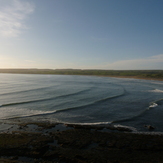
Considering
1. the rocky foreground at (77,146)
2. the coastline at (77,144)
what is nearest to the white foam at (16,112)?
the coastline at (77,144)

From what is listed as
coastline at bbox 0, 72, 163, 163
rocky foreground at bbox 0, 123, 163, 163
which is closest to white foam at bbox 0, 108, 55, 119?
coastline at bbox 0, 72, 163, 163

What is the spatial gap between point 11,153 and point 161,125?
51.9 feet

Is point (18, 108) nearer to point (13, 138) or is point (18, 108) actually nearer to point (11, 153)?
point (13, 138)

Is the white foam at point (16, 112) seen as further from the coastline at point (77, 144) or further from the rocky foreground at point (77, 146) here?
the rocky foreground at point (77, 146)

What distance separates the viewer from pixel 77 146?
12.1m

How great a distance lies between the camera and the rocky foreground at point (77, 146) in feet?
34.2

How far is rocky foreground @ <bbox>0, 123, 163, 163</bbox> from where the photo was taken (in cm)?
1043

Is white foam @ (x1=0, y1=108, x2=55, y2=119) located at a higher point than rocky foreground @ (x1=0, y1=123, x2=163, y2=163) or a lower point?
higher

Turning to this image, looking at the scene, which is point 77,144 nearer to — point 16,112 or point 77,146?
point 77,146

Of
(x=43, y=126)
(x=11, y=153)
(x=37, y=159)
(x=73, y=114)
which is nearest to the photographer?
(x=37, y=159)

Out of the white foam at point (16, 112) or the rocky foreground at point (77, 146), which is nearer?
the rocky foreground at point (77, 146)

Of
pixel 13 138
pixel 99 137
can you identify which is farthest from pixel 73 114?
pixel 13 138

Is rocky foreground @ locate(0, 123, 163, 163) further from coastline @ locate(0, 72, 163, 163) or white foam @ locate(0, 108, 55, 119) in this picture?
white foam @ locate(0, 108, 55, 119)

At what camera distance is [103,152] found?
11219mm
